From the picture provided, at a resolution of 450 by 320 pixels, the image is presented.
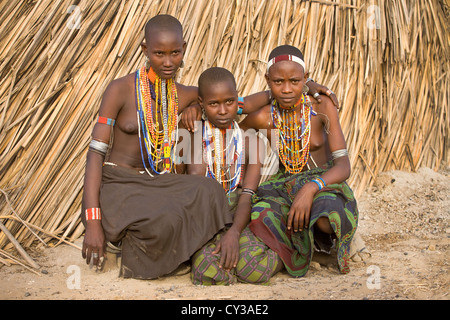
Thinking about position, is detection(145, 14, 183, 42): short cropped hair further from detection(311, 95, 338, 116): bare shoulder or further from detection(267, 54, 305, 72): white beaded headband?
detection(311, 95, 338, 116): bare shoulder

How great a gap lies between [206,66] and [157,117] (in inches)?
30.7

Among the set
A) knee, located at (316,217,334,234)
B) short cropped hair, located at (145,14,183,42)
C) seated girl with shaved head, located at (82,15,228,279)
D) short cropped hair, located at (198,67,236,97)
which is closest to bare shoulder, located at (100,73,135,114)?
seated girl with shaved head, located at (82,15,228,279)

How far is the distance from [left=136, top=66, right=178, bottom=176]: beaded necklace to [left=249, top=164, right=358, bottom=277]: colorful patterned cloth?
59 centimetres

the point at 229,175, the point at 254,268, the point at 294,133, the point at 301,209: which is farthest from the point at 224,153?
the point at 254,268

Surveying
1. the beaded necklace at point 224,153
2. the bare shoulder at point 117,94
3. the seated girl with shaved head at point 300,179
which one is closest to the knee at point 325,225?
the seated girl with shaved head at point 300,179

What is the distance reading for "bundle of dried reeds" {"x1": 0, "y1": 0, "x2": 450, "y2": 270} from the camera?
3.28 m

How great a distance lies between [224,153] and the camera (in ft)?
10.3

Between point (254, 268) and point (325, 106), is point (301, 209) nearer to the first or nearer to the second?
point (254, 268)

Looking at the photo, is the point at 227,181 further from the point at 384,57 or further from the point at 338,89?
the point at 384,57

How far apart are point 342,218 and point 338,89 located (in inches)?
57.5

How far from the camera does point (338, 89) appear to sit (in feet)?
12.8

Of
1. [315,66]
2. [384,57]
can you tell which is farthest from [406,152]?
[315,66]

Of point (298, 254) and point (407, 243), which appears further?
point (407, 243)

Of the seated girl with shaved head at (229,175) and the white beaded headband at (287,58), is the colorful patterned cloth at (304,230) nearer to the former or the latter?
the seated girl with shaved head at (229,175)
